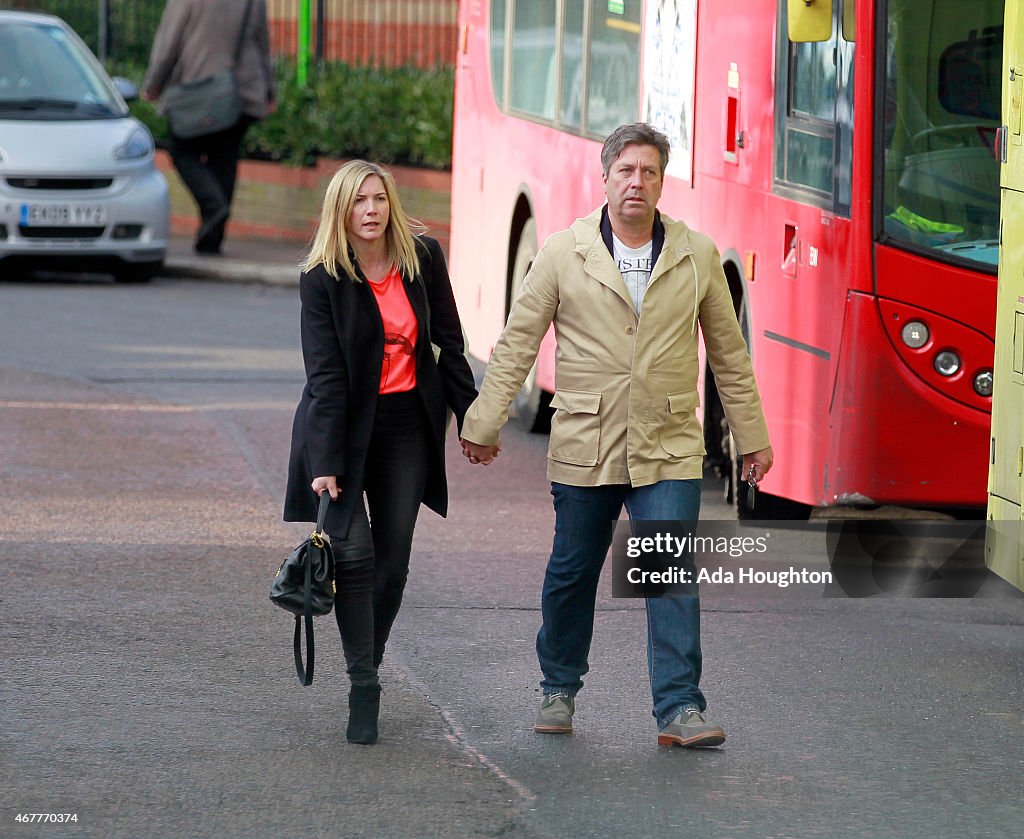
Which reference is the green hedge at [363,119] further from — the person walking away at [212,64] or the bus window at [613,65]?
the bus window at [613,65]

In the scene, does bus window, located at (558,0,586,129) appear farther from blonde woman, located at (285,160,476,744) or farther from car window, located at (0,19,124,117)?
car window, located at (0,19,124,117)

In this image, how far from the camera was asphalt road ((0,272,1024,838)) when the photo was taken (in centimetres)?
496

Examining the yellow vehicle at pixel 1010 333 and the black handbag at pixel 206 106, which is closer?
the yellow vehicle at pixel 1010 333

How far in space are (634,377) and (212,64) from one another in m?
13.2

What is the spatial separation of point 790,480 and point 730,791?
2740 mm

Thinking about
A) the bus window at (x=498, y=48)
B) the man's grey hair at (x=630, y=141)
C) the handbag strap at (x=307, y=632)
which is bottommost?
the handbag strap at (x=307, y=632)

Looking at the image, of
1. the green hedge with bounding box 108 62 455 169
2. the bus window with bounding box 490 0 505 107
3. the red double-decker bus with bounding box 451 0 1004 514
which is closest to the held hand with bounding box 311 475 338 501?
the red double-decker bus with bounding box 451 0 1004 514

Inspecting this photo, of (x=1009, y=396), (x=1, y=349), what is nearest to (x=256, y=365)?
(x=1, y=349)

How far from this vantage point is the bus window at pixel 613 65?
31.3 ft

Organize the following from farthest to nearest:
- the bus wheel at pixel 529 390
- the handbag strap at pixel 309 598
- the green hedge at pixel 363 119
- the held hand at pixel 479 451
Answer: the green hedge at pixel 363 119, the bus wheel at pixel 529 390, the held hand at pixel 479 451, the handbag strap at pixel 309 598

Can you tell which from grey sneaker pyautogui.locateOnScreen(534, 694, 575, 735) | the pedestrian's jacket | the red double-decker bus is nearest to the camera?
grey sneaker pyautogui.locateOnScreen(534, 694, 575, 735)

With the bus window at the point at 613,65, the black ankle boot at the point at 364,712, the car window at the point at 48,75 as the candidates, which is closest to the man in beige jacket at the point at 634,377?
the black ankle boot at the point at 364,712

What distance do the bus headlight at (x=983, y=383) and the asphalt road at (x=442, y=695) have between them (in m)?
0.75

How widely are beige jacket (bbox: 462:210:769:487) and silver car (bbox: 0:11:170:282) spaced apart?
441 inches
